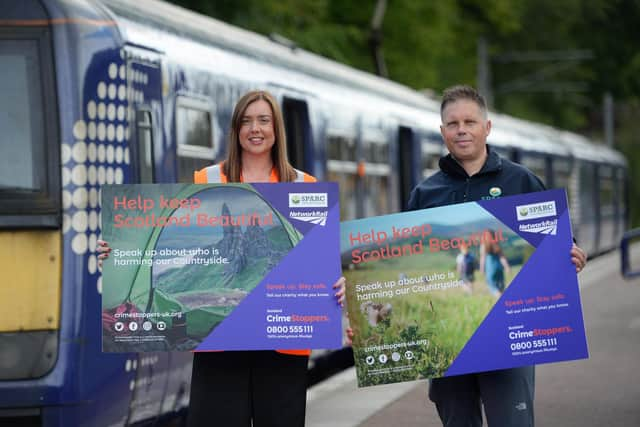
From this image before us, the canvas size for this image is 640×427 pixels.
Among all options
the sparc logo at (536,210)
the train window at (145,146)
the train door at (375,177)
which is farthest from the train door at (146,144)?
the train door at (375,177)

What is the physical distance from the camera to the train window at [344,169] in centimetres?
1268

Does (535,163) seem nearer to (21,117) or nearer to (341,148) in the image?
(341,148)

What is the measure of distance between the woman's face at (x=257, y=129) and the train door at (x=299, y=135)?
21.0 feet

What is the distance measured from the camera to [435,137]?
17.3 metres

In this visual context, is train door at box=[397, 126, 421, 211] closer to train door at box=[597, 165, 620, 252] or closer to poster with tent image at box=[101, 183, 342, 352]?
poster with tent image at box=[101, 183, 342, 352]

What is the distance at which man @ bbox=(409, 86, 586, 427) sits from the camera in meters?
5.32

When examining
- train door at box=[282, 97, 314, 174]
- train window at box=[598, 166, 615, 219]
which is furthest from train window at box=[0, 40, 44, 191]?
train window at box=[598, 166, 615, 219]

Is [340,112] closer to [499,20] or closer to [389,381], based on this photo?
[389,381]

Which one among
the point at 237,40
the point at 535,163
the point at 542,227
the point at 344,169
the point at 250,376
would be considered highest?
the point at 535,163

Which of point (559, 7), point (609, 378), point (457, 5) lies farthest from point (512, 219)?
point (559, 7)

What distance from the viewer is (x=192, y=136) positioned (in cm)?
887

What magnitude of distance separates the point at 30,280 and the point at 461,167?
2.59 metres

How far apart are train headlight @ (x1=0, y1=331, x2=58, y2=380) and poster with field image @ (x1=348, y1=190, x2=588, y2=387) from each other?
7.46ft

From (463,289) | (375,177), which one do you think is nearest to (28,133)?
(463,289)
